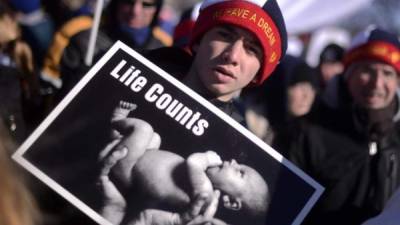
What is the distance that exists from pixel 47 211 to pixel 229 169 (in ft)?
1.16

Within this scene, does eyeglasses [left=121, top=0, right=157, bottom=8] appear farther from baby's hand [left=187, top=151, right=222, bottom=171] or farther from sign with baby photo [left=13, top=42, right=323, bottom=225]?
baby's hand [left=187, top=151, right=222, bottom=171]

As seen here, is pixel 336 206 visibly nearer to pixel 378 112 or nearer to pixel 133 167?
pixel 378 112

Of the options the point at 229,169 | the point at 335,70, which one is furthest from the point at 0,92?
the point at 335,70

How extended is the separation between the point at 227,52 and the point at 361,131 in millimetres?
1397

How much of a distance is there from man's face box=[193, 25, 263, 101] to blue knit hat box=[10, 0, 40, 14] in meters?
1.94

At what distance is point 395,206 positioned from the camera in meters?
1.98

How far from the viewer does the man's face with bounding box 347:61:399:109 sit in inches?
126

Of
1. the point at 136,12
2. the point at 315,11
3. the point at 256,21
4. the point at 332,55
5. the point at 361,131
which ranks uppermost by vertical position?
the point at 315,11

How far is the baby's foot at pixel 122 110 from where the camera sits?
5.91ft

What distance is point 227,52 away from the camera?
1.93 metres

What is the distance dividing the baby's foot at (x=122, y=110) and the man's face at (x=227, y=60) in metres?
0.18

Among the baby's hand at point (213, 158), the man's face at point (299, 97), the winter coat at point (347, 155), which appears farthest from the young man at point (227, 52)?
the man's face at point (299, 97)

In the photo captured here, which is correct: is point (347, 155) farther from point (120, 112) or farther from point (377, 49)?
point (120, 112)

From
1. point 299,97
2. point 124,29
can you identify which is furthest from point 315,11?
point 124,29
